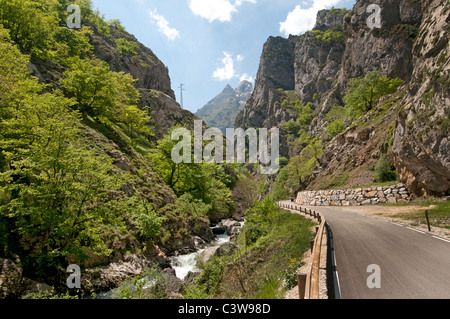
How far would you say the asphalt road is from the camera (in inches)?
209

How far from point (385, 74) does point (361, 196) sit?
53.1 metres

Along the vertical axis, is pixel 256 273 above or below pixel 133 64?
below

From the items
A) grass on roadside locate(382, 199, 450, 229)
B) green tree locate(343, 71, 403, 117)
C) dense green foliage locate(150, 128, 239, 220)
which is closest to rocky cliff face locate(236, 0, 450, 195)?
grass on roadside locate(382, 199, 450, 229)

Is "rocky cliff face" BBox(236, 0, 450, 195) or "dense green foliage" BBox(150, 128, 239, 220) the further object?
"dense green foliage" BBox(150, 128, 239, 220)

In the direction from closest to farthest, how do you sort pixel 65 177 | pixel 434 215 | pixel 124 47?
pixel 65 177
pixel 434 215
pixel 124 47

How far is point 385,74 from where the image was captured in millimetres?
59812

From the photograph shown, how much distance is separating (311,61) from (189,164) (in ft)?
410

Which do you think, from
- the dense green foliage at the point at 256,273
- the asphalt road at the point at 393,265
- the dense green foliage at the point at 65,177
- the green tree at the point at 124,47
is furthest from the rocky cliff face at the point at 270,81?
the asphalt road at the point at 393,265

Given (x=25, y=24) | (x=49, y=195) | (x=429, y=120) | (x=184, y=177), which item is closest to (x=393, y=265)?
(x=49, y=195)

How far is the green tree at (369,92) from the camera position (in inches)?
1793

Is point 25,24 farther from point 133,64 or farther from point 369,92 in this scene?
point 369,92

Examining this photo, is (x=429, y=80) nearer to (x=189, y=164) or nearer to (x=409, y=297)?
(x=409, y=297)

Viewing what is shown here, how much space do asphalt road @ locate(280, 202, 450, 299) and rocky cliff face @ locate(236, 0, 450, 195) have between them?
1004cm

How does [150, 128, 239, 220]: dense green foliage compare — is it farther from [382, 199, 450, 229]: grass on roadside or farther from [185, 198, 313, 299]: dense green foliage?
[382, 199, 450, 229]: grass on roadside
